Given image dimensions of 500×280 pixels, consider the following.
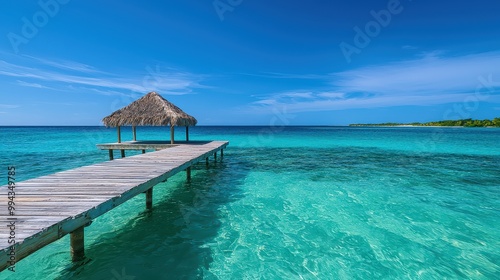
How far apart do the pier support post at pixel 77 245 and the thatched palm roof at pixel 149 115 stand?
9.27 m

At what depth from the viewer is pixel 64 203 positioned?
379cm

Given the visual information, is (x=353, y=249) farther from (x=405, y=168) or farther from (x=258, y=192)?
(x=405, y=168)

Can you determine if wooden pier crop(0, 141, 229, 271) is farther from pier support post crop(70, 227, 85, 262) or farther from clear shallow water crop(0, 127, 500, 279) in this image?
clear shallow water crop(0, 127, 500, 279)

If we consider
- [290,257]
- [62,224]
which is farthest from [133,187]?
[290,257]

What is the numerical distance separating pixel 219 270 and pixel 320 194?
5158 mm

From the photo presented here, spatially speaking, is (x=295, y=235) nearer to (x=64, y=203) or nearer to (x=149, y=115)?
(x=64, y=203)

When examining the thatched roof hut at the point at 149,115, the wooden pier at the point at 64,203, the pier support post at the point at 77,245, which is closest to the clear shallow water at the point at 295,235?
the pier support post at the point at 77,245

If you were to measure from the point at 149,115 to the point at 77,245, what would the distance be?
10.6 meters

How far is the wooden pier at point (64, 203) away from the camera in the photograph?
9.21 feet

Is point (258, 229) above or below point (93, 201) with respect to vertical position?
below

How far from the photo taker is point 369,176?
11297mm

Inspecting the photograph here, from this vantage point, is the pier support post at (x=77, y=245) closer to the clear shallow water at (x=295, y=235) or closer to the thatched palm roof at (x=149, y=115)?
the clear shallow water at (x=295, y=235)

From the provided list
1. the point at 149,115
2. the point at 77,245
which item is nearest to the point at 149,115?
the point at 149,115

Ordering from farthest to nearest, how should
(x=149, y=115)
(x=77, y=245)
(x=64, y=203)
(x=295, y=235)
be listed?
(x=149, y=115) → (x=295, y=235) → (x=77, y=245) → (x=64, y=203)
